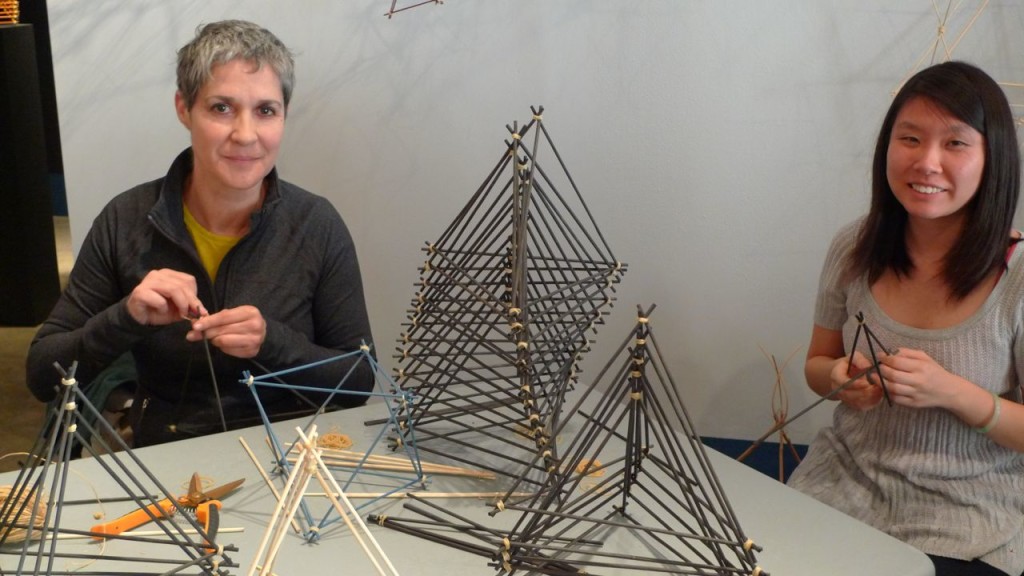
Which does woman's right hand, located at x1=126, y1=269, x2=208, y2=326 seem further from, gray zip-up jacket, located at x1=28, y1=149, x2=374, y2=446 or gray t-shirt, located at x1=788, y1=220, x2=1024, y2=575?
gray t-shirt, located at x1=788, y1=220, x2=1024, y2=575

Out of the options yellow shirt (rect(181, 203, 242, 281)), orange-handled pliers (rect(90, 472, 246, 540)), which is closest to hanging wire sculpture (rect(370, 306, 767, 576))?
orange-handled pliers (rect(90, 472, 246, 540))

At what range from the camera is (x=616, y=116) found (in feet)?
7.80

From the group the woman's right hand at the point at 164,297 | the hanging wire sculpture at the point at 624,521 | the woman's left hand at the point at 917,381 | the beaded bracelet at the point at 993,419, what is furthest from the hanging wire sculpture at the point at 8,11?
the beaded bracelet at the point at 993,419

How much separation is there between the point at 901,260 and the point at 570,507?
0.76 metres

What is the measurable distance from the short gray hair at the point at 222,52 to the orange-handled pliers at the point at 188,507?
698 mm

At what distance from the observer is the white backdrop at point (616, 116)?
2225 millimetres

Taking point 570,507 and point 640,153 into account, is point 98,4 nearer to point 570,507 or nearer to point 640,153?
point 640,153

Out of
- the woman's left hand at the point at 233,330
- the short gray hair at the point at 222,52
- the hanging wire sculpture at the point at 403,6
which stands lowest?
the woman's left hand at the point at 233,330

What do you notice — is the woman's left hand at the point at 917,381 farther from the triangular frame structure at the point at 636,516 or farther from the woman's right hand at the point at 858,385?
the triangular frame structure at the point at 636,516

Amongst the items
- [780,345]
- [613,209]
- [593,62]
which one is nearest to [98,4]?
[593,62]

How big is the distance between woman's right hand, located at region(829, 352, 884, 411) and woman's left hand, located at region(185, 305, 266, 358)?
3.01 ft

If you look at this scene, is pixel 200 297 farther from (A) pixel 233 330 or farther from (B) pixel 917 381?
(B) pixel 917 381

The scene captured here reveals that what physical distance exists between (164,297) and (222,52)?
433 mm

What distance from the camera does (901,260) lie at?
163cm
